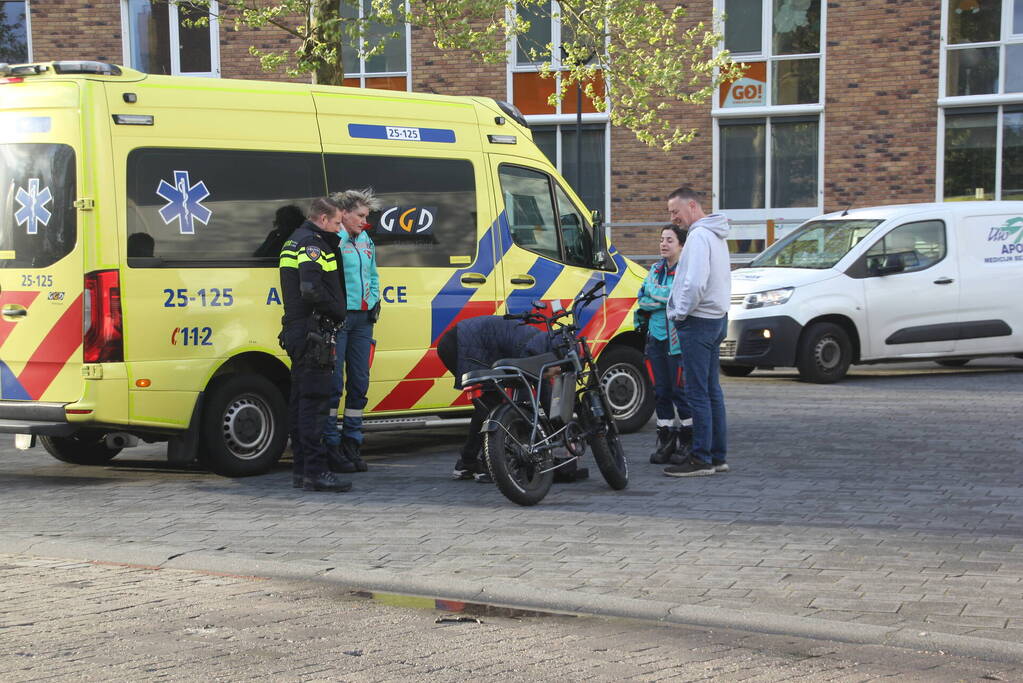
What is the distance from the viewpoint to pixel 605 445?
26.5ft

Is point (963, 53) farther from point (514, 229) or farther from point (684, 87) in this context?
point (514, 229)

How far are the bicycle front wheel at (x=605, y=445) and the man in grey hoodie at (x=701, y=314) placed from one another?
0.64 meters

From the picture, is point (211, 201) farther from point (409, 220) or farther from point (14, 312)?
point (409, 220)

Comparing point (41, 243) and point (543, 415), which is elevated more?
point (41, 243)

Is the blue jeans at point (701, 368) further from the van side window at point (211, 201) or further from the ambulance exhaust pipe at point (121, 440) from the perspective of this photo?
the ambulance exhaust pipe at point (121, 440)

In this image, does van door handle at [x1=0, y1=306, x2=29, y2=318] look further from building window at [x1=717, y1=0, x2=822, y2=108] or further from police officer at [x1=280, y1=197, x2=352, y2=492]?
building window at [x1=717, y1=0, x2=822, y2=108]

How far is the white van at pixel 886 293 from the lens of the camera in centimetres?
1489

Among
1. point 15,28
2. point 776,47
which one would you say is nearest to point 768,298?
point 776,47

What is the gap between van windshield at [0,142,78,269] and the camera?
8.29 m

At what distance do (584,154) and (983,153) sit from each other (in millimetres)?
7331

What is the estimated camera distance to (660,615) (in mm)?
5359

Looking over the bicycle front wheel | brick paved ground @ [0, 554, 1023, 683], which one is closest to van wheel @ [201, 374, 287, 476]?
the bicycle front wheel

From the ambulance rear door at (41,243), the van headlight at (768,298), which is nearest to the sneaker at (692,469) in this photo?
the ambulance rear door at (41,243)

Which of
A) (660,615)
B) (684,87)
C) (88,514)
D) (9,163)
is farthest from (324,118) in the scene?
(684,87)
